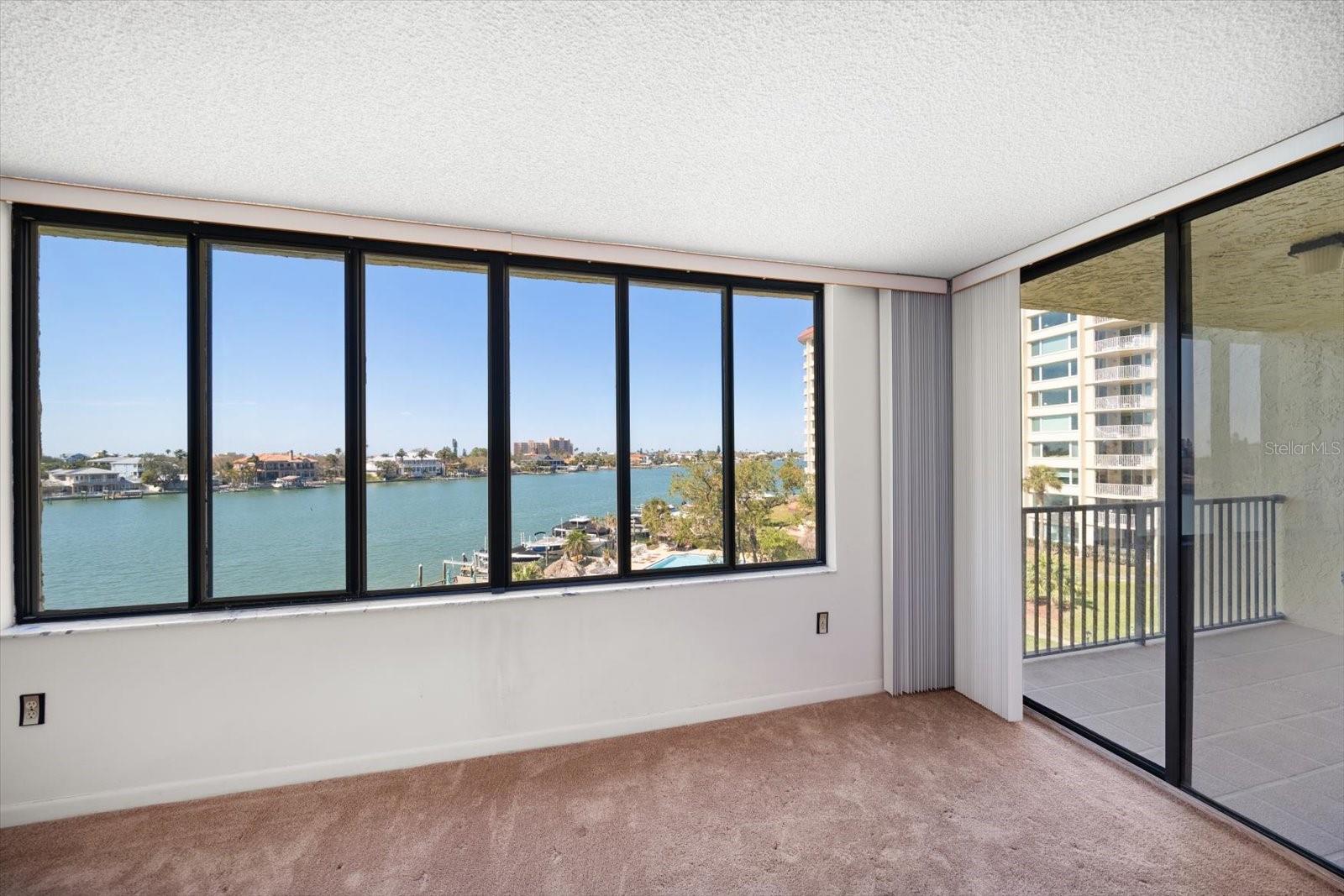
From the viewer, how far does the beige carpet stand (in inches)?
74.6

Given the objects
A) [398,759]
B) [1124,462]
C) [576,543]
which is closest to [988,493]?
[1124,462]

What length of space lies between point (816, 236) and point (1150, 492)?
6.26ft

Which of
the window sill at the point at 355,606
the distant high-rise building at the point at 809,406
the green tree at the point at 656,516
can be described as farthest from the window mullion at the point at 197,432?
the distant high-rise building at the point at 809,406

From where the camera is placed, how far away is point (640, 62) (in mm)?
1511

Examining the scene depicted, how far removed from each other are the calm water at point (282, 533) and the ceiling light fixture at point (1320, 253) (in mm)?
2688

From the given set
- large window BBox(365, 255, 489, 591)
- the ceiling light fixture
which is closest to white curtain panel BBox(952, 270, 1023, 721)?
the ceiling light fixture

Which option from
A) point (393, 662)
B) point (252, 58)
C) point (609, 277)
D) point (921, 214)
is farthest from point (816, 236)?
point (393, 662)

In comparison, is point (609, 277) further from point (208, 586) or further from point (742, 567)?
point (208, 586)

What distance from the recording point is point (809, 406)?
3400 millimetres

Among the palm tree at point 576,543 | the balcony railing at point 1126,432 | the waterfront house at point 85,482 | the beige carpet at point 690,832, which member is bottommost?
the beige carpet at point 690,832

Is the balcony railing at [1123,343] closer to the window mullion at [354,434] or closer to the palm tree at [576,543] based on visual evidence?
the palm tree at [576,543]

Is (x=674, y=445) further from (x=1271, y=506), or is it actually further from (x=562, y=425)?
(x=1271, y=506)

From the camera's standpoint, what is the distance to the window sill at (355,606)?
229 cm

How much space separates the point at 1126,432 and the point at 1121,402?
14 centimetres
